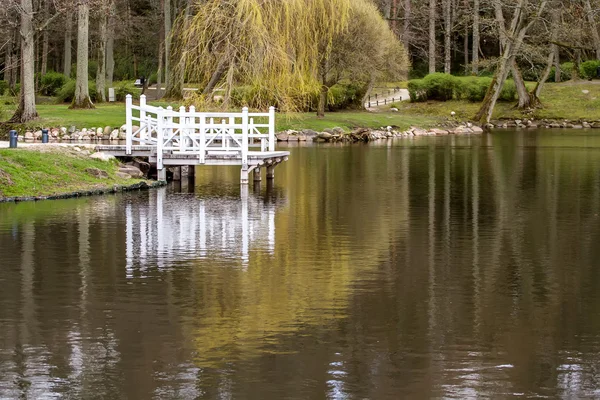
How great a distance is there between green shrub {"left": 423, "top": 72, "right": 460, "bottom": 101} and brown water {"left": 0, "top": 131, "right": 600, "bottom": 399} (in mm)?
46968

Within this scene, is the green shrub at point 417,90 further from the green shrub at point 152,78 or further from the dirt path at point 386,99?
the green shrub at point 152,78

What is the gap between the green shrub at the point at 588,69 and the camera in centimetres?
7788

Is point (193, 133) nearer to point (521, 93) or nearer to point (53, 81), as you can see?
point (53, 81)

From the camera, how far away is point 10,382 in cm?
1042

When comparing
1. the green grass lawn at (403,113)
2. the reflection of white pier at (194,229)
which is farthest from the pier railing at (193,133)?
the green grass lawn at (403,113)

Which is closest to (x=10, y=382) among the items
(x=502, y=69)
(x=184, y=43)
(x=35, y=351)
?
(x=35, y=351)

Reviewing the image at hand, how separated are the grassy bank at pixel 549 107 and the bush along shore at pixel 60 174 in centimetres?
4172

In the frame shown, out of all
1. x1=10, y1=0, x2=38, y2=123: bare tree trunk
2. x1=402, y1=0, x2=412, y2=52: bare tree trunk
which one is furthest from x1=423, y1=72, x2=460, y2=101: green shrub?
x1=10, y1=0, x2=38, y2=123: bare tree trunk

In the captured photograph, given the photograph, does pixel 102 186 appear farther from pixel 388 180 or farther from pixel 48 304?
pixel 48 304

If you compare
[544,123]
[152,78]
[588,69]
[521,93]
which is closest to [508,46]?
[544,123]

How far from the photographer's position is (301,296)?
14.4 m

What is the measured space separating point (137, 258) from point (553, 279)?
6.66 m

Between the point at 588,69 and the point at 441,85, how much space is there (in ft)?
41.3

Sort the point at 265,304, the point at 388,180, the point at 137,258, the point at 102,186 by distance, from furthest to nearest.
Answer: the point at 388,180 < the point at 102,186 < the point at 137,258 < the point at 265,304
